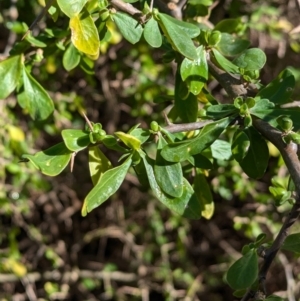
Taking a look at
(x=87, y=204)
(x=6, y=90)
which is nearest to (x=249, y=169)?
(x=87, y=204)

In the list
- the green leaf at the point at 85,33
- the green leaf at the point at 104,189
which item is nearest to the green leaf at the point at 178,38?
the green leaf at the point at 85,33

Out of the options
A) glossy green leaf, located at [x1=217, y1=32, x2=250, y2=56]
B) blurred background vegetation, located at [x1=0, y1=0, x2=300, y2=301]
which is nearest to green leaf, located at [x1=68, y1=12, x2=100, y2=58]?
glossy green leaf, located at [x1=217, y1=32, x2=250, y2=56]

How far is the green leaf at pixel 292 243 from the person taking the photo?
90cm

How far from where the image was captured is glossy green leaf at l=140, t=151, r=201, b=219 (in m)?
0.90

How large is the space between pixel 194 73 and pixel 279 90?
154 mm

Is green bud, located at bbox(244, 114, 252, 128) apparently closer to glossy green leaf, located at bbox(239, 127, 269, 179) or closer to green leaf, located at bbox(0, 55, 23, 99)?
glossy green leaf, located at bbox(239, 127, 269, 179)

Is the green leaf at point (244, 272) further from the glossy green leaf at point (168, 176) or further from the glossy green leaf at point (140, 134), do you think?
the glossy green leaf at point (140, 134)

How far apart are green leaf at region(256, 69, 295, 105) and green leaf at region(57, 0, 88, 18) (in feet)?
1.16

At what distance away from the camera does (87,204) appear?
86 cm

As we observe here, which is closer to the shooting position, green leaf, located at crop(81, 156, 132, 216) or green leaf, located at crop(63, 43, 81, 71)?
green leaf, located at crop(81, 156, 132, 216)

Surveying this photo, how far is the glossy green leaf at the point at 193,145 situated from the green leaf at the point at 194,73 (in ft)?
0.41

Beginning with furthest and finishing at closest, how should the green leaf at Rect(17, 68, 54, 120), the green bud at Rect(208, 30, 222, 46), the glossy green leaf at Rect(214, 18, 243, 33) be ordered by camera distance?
the glossy green leaf at Rect(214, 18, 243, 33)
the green leaf at Rect(17, 68, 54, 120)
the green bud at Rect(208, 30, 222, 46)

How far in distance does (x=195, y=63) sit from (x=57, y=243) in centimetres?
165

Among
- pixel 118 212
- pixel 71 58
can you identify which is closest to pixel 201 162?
pixel 71 58
